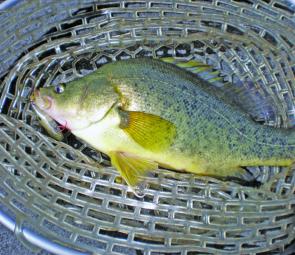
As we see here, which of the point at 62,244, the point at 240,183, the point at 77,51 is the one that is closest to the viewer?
the point at 62,244

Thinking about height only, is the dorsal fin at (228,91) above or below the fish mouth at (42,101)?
above

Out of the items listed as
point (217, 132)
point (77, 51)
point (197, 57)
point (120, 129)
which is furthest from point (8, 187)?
point (197, 57)

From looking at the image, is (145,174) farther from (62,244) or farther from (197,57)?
(197,57)

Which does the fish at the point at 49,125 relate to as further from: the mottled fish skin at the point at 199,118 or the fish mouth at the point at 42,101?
the mottled fish skin at the point at 199,118

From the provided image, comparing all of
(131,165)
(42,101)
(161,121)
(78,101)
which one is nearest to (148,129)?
(161,121)

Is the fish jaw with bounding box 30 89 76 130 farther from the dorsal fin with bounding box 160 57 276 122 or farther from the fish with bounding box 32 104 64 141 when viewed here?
the dorsal fin with bounding box 160 57 276 122

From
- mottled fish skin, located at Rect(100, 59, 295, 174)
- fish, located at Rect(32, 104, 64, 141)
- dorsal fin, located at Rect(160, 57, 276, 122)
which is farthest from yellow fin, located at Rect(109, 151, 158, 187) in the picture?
dorsal fin, located at Rect(160, 57, 276, 122)

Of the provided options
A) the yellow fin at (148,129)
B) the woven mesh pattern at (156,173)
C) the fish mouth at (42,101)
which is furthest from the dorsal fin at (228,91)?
the fish mouth at (42,101)

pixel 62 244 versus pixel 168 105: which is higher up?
pixel 168 105
